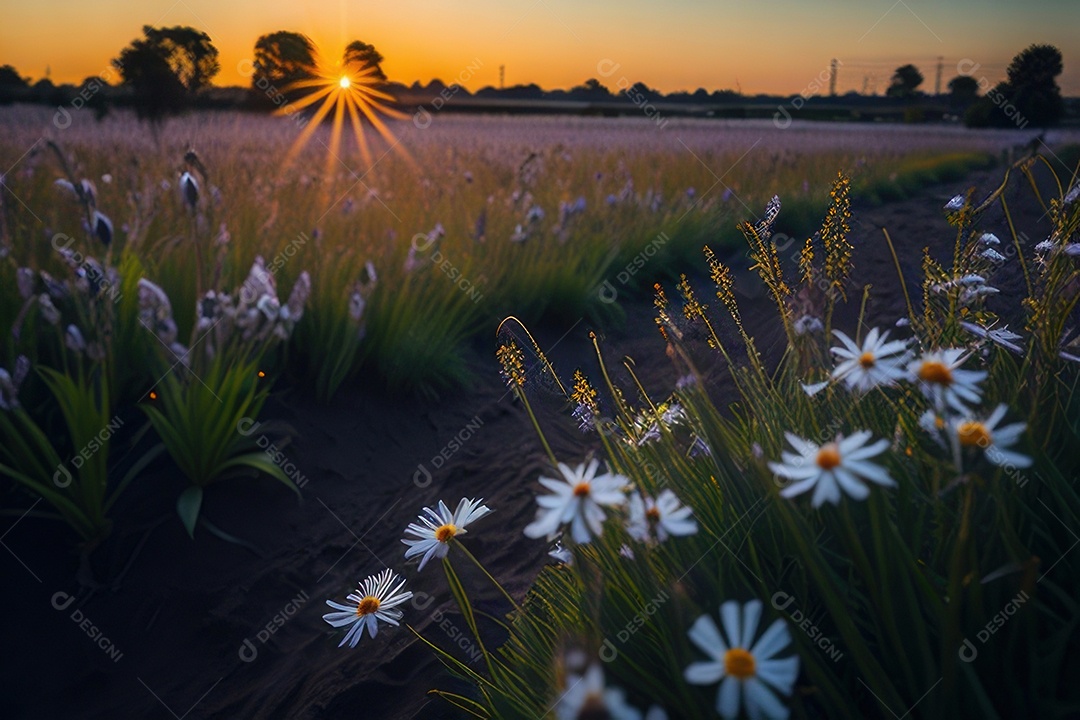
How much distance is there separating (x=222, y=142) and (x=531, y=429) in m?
6.00

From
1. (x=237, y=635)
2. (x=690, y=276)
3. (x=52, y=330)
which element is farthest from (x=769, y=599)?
(x=690, y=276)

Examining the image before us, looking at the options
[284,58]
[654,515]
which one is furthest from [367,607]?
[284,58]

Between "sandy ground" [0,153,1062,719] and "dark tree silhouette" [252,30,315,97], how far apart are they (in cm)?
1261

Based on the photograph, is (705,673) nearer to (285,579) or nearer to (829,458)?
(829,458)

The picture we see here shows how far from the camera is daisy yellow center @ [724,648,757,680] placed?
2.16 ft

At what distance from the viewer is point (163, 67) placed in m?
12.5

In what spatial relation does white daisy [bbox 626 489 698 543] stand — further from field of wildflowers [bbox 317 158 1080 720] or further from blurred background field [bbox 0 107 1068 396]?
blurred background field [bbox 0 107 1068 396]

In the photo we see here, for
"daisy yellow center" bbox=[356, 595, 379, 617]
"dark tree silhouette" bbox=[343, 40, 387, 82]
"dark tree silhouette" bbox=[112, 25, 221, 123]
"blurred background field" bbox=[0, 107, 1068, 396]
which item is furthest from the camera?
"dark tree silhouette" bbox=[112, 25, 221, 123]

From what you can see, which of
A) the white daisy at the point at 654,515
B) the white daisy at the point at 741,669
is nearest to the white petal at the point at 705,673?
the white daisy at the point at 741,669

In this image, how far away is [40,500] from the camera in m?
2.21

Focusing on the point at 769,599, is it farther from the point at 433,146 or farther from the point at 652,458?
the point at 433,146

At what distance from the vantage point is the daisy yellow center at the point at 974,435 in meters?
0.70

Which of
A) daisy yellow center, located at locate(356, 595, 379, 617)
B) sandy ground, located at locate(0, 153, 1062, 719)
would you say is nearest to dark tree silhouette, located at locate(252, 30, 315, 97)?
sandy ground, located at locate(0, 153, 1062, 719)

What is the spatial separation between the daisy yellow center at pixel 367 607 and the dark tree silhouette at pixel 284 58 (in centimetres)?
1397
